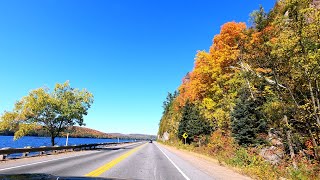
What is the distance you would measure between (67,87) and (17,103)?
633cm

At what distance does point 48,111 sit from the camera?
33.2 meters

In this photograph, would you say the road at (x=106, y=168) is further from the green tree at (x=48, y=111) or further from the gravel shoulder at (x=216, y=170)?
the green tree at (x=48, y=111)

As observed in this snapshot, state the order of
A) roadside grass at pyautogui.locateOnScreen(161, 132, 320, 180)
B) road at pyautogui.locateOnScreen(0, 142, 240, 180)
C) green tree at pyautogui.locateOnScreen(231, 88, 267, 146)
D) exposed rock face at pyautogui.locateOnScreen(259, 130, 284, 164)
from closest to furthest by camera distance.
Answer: road at pyautogui.locateOnScreen(0, 142, 240, 180), roadside grass at pyautogui.locateOnScreen(161, 132, 320, 180), exposed rock face at pyautogui.locateOnScreen(259, 130, 284, 164), green tree at pyautogui.locateOnScreen(231, 88, 267, 146)

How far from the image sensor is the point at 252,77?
16.8 metres

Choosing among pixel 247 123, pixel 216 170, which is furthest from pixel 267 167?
pixel 247 123

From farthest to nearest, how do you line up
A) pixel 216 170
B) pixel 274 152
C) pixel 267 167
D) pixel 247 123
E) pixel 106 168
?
pixel 247 123
pixel 274 152
pixel 216 170
pixel 267 167
pixel 106 168

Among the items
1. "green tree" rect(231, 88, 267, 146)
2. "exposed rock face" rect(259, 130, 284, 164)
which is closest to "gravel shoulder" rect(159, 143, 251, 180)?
"exposed rock face" rect(259, 130, 284, 164)

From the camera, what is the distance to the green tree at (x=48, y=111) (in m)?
31.2

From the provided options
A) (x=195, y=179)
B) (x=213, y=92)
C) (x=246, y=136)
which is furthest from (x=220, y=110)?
(x=195, y=179)

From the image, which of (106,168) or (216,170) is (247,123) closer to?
(216,170)

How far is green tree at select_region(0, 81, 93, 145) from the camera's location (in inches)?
1229

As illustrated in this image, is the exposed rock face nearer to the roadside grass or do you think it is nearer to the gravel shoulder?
the roadside grass

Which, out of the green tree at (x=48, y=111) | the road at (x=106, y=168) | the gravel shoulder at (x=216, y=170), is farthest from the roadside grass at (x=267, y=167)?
the green tree at (x=48, y=111)

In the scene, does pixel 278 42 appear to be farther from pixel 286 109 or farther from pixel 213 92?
pixel 213 92
